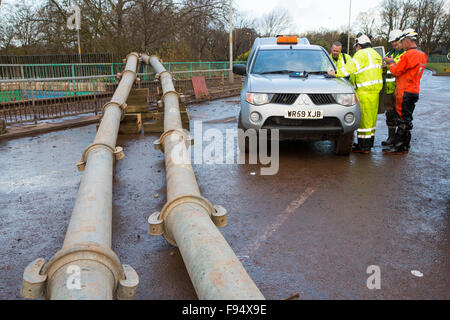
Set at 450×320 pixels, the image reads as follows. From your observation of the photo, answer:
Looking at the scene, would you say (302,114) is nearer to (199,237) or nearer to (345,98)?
(345,98)

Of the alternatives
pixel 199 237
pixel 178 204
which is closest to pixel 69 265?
pixel 199 237

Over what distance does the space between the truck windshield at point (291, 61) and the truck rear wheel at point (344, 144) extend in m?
1.38

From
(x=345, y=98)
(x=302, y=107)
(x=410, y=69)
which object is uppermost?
(x=410, y=69)

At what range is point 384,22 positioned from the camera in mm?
72438

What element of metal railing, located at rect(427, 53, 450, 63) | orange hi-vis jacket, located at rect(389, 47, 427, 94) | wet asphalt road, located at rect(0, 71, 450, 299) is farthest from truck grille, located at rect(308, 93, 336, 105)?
metal railing, located at rect(427, 53, 450, 63)

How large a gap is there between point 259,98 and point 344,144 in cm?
174

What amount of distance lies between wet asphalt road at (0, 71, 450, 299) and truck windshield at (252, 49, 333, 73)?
153cm

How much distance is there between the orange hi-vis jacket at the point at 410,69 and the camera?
21.5 ft

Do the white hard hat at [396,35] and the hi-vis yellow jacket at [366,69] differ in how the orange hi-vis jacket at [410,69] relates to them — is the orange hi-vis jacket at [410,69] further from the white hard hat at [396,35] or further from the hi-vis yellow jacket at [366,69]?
the white hard hat at [396,35]

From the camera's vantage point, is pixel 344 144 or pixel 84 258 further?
pixel 344 144

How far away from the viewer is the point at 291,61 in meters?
7.50

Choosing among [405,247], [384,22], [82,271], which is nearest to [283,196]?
[405,247]

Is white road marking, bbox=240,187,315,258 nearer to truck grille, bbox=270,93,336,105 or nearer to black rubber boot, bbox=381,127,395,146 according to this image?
truck grille, bbox=270,93,336,105

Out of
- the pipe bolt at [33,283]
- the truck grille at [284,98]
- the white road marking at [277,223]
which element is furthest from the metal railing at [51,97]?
the pipe bolt at [33,283]
